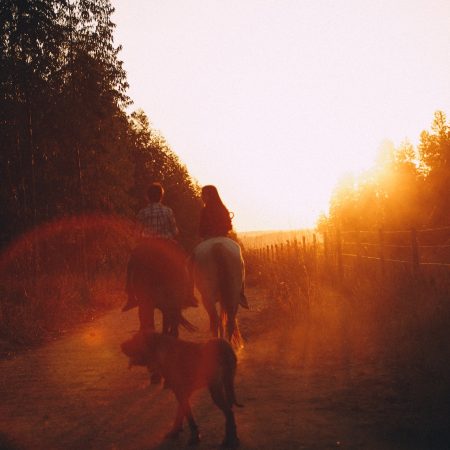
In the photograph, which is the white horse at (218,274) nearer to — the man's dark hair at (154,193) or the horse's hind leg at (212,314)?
the horse's hind leg at (212,314)

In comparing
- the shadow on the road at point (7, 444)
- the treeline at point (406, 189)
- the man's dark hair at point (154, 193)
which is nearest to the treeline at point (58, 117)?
the man's dark hair at point (154, 193)

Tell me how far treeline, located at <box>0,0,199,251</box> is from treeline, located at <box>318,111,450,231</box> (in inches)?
1542

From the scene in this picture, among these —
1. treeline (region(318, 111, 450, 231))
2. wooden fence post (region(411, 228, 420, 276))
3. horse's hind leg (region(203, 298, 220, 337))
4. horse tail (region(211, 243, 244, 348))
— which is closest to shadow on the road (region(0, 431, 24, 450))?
horse's hind leg (region(203, 298, 220, 337))

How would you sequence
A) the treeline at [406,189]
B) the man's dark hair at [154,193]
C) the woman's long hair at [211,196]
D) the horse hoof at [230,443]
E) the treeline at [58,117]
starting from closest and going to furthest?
Result: the horse hoof at [230,443] → the man's dark hair at [154,193] → the woman's long hair at [211,196] → the treeline at [58,117] → the treeline at [406,189]

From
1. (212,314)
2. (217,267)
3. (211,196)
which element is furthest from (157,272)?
(211,196)

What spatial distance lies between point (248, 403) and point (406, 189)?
210 feet

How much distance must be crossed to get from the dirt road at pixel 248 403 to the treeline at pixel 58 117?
1043cm

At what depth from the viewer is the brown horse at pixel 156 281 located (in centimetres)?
666

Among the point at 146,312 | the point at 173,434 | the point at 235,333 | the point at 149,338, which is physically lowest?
the point at 173,434

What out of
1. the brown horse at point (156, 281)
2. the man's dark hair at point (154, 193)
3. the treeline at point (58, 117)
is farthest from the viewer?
the treeline at point (58, 117)

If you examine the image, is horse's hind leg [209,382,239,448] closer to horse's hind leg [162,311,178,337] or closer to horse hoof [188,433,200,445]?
horse hoof [188,433,200,445]

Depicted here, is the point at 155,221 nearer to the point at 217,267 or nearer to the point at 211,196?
the point at 211,196

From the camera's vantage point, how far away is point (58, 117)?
61.9 ft

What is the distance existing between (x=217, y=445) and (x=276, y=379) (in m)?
2.27
